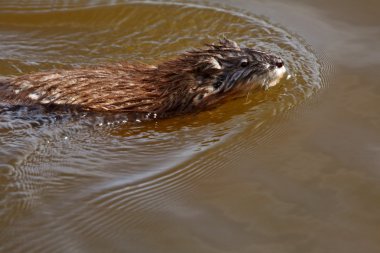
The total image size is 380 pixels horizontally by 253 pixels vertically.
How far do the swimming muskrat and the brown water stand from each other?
0.45ft

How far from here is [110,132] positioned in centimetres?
546

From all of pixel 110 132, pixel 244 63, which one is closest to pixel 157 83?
pixel 110 132

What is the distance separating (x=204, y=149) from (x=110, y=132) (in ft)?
2.91

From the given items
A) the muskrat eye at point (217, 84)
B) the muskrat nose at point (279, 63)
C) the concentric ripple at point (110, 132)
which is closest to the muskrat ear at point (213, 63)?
the muskrat eye at point (217, 84)

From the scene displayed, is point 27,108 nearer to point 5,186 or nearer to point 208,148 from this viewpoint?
point 5,186

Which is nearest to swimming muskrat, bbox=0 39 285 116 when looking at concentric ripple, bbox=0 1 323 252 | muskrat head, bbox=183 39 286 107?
muskrat head, bbox=183 39 286 107

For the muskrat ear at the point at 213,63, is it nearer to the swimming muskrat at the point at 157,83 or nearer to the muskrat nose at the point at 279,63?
the swimming muskrat at the point at 157,83

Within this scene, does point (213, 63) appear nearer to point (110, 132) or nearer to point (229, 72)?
point (229, 72)

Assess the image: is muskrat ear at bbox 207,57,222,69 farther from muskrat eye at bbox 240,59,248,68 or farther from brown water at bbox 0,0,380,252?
brown water at bbox 0,0,380,252

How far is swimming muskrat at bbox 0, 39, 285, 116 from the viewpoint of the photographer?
18.1 ft

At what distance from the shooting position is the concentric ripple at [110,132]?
414 cm

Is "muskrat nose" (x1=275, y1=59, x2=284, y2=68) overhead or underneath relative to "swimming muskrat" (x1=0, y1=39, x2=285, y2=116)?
overhead

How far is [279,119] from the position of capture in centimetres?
552

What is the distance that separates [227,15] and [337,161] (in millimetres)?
3078
